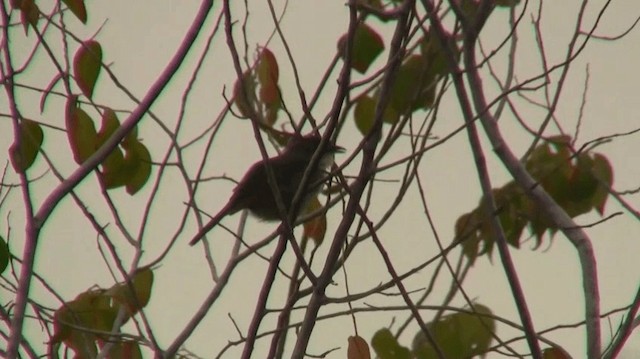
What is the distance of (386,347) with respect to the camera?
3.25 metres

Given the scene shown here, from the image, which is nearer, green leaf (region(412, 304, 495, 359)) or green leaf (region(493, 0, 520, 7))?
green leaf (region(412, 304, 495, 359))

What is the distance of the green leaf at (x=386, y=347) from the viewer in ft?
10.6

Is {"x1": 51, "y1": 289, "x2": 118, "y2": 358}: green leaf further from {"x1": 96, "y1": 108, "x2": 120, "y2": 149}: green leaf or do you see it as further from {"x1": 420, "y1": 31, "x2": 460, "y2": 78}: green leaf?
{"x1": 420, "y1": 31, "x2": 460, "y2": 78}: green leaf

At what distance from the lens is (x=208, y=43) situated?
4117mm

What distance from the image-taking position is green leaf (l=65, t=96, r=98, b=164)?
3402mm

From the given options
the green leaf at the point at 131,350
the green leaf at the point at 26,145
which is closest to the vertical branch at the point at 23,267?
the green leaf at the point at 26,145

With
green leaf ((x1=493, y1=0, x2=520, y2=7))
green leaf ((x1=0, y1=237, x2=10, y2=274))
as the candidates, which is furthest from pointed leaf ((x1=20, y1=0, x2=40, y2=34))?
green leaf ((x1=493, y1=0, x2=520, y2=7))

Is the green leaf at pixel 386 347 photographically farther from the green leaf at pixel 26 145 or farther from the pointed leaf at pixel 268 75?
the green leaf at pixel 26 145

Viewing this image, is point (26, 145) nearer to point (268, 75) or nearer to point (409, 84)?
point (268, 75)

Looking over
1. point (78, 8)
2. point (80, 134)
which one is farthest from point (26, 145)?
point (78, 8)

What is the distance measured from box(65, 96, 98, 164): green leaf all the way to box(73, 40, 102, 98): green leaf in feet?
0.40

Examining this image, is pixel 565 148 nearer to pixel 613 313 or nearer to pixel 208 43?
pixel 613 313

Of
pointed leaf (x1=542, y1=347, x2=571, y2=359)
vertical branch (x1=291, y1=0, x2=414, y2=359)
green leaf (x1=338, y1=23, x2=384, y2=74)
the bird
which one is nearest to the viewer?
vertical branch (x1=291, y1=0, x2=414, y2=359)

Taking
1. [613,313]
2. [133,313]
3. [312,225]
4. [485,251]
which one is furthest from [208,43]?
[613,313]
